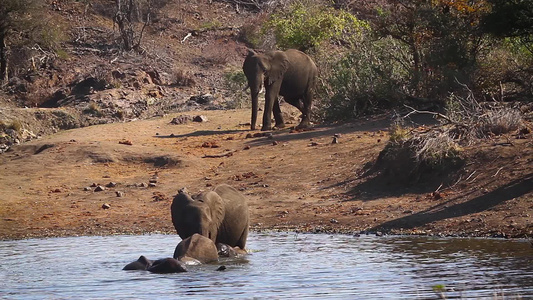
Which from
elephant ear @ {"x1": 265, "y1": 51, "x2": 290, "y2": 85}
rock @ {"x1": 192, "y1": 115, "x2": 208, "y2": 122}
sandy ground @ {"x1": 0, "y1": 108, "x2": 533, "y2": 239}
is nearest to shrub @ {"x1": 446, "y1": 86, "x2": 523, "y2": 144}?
sandy ground @ {"x1": 0, "y1": 108, "x2": 533, "y2": 239}

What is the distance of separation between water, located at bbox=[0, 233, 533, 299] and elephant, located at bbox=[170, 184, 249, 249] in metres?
0.38

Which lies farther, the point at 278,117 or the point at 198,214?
the point at 278,117

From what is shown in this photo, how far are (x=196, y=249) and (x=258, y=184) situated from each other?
18.8 feet

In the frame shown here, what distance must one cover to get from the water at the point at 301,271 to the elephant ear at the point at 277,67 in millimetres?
9671

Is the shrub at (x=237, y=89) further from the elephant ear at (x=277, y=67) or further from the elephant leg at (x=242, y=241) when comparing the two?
the elephant leg at (x=242, y=241)

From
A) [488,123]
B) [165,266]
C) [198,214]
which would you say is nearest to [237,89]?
[488,123]

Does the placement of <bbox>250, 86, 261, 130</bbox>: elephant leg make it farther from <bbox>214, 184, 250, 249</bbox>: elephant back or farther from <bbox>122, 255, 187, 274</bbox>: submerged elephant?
<bbox>122, 255, 187, 274</bbox>: submerged elephant

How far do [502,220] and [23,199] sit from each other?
329 inches

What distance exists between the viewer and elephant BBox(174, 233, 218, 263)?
36.3 feet

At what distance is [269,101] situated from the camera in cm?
2253

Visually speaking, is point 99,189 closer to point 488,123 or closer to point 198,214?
point 198,214

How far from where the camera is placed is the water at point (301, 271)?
29.8ft

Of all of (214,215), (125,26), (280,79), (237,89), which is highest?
(125,26)

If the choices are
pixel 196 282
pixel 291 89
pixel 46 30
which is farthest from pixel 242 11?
pixel 196 282
